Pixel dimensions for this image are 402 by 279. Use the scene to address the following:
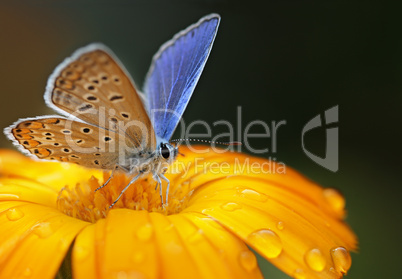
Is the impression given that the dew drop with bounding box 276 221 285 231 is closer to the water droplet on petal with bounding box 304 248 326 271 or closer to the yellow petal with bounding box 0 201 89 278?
the water droplet on petal with bounding box 304 248 326 271

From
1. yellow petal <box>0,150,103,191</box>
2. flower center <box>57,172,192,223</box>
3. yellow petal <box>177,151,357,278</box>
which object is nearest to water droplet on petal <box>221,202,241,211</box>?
yellow petal <box>177,151,357,278</box>

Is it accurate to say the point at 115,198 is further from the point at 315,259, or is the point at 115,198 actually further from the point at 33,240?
the point at 315,259

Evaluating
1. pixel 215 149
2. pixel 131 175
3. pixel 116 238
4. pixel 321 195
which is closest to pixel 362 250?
pixel 321 195

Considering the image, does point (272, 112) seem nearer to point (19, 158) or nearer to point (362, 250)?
point (362, 250)

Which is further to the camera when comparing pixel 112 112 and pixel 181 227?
pixel 112 112

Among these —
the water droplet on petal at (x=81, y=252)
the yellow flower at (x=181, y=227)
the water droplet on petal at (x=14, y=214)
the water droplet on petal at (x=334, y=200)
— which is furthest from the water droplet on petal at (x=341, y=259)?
the water droplet on petal at (x=14, y=214)

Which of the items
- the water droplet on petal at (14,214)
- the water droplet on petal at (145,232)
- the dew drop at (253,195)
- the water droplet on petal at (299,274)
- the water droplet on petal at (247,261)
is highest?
the dew drop at (253,195)

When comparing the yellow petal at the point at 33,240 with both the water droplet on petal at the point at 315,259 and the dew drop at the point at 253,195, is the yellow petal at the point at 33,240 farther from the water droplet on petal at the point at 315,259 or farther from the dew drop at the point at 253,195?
the water droplet on petal at the point at 315,259

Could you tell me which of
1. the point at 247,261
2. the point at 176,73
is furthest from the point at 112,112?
the point at 247,261
